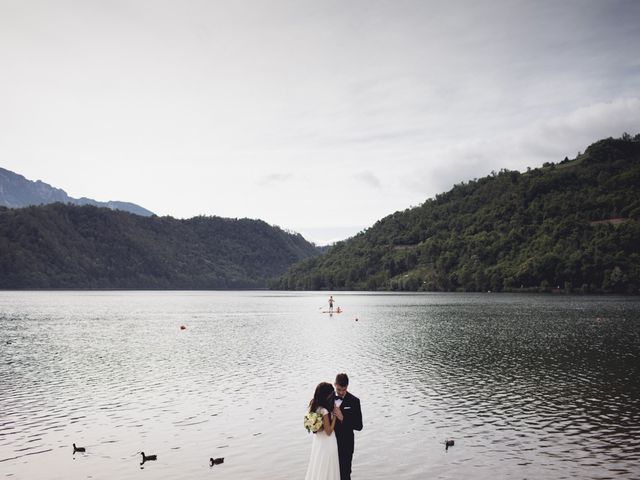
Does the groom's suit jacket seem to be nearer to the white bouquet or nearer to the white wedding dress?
the white wedding dress

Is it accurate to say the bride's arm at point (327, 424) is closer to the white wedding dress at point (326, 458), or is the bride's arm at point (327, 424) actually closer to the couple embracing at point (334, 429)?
the couple embracing at point (334, 429)

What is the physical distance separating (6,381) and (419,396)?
29950mm

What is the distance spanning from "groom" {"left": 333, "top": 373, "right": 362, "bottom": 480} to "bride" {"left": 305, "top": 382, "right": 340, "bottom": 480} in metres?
0.19

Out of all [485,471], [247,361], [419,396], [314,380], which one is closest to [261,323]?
[247,361]

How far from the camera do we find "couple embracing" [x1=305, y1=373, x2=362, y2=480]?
46.0ft

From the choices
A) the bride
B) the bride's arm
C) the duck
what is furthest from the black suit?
the duck

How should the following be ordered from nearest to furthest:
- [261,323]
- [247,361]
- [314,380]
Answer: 1. [314,380]
2. [247,361]
3. [261,323]

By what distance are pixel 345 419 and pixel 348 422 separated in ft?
0.36

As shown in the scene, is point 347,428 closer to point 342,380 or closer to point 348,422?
point 348,422

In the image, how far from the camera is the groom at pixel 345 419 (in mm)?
14133

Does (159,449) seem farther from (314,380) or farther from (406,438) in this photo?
(314,380)

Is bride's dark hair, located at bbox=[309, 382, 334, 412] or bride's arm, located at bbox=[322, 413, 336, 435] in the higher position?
bride's dark hair, located at bbox=[309, 382, 334, 412]

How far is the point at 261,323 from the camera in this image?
99.9 m

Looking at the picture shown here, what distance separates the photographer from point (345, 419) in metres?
14.4
